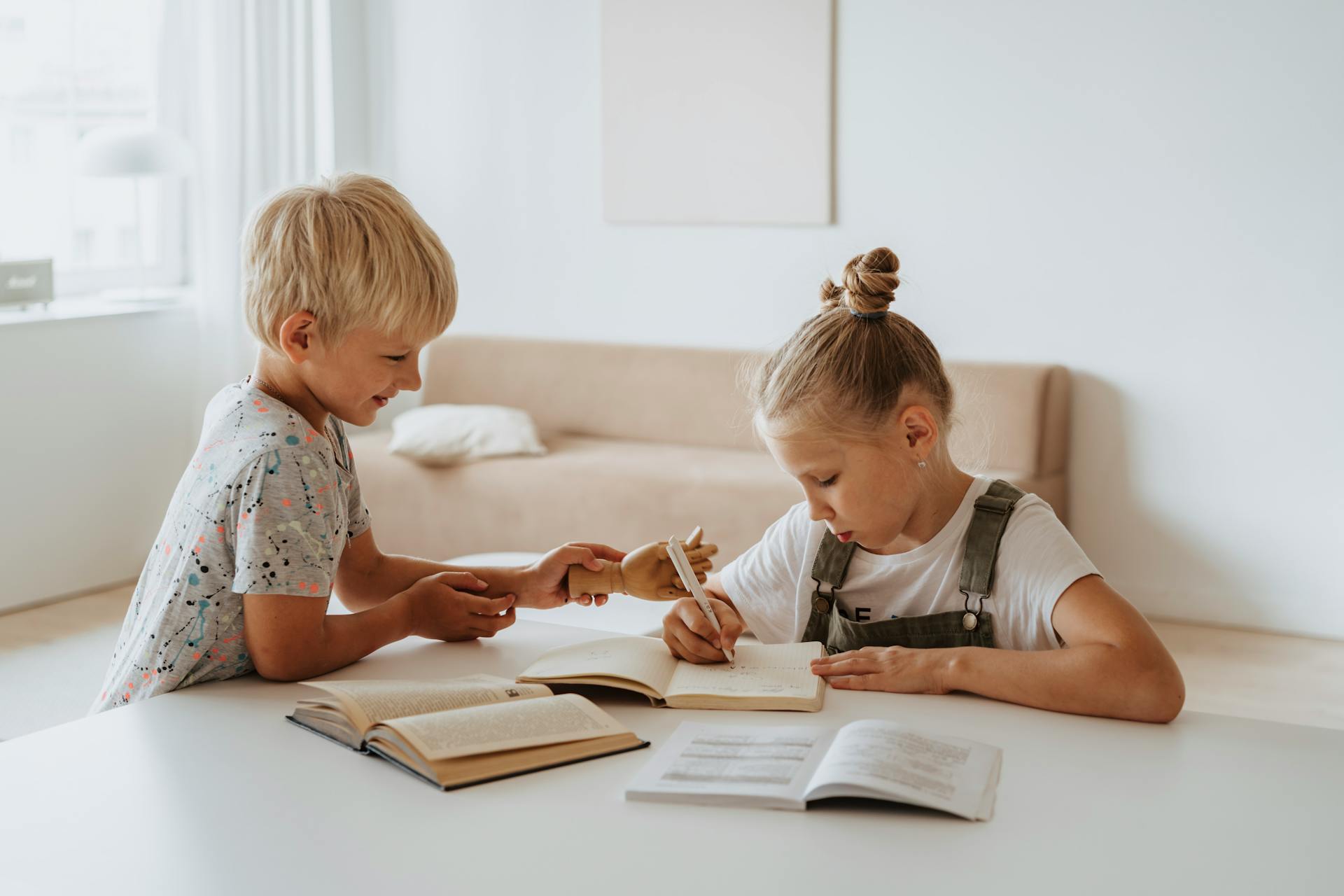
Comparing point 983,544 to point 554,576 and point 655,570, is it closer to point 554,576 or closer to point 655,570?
point 655,570

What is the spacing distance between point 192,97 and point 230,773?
3700 mm

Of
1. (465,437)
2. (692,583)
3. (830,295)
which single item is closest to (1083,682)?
(692,583)

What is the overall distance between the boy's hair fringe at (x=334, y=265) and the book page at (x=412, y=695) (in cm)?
39

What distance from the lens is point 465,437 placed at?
4016 mm

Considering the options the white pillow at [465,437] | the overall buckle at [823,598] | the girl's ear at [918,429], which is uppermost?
the girl's ear at [918,429]

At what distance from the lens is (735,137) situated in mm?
4094

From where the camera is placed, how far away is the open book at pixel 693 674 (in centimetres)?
135

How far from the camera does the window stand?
4.10m

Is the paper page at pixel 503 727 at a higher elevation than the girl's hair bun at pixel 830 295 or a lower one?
lower

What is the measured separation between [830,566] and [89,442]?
3145 mm

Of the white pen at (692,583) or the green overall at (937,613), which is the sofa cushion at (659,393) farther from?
the white pen at (692,583)

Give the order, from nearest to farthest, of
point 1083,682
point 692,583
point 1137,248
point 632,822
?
point 632,822 → point 1083,682 → point 692,583 → point 1137,248

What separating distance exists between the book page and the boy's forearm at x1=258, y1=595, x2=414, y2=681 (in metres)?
0.05

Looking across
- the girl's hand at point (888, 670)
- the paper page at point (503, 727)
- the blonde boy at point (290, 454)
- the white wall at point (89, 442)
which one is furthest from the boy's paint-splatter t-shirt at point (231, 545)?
the white wall at point (89, 442)
